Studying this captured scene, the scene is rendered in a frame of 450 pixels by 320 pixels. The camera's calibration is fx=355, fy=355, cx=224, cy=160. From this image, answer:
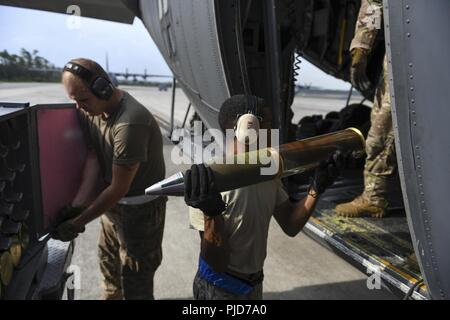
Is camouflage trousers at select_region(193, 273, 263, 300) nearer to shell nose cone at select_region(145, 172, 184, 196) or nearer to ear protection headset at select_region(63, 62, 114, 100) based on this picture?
shell nose cone at select_region(145, 172, 184, 196)

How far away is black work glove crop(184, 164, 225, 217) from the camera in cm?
127

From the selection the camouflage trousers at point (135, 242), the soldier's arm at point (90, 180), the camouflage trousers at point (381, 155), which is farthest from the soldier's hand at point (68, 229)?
the camouflage trousers at point (381, 155)

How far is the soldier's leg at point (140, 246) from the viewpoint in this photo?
8.30ft

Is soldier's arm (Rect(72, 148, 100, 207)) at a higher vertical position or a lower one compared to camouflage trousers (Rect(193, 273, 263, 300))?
higher

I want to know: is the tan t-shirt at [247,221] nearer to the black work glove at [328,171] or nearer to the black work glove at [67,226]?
the black work glove at [328,171]

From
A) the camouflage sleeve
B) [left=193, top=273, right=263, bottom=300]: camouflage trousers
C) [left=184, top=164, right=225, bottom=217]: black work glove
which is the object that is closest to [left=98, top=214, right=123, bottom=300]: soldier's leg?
[left=193, top=273, right=263, bottom=300]: camouflage trousers

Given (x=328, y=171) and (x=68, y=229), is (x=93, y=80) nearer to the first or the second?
(x=68, y=229)

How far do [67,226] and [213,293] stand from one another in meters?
1.12

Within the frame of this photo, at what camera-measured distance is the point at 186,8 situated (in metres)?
3.40

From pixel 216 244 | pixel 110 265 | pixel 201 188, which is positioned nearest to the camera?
pixel 201 188

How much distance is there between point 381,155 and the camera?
3.19m

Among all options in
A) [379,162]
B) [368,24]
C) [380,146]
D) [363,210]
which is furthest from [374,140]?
[368,24]

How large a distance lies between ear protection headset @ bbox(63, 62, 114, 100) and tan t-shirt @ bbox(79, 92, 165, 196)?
181 mm
